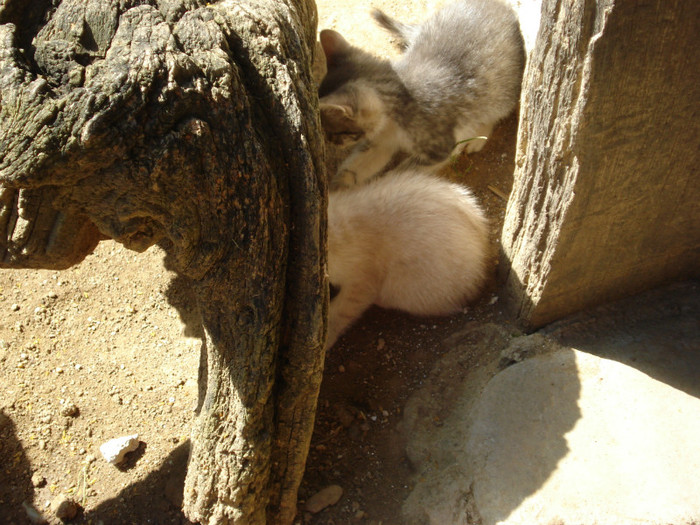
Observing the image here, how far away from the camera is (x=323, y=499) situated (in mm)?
2217

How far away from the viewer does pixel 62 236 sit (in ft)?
5.67

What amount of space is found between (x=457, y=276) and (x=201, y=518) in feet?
5.14

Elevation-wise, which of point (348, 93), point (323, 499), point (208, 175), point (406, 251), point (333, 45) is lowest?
point (323, 499)

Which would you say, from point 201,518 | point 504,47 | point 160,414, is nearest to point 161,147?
point 201,518

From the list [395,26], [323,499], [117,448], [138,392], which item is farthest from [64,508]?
[395,26]

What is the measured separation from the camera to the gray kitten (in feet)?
11.3

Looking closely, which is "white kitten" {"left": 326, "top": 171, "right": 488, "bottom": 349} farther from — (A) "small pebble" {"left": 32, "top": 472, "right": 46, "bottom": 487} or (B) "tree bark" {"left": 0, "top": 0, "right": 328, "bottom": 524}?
(A) "small pebble" {"left": 32, "top": 472, "right": 46, "bottom": 487}

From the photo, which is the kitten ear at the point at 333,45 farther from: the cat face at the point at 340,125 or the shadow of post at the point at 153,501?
the shadow of post at the point at 153,501

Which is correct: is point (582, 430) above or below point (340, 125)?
below

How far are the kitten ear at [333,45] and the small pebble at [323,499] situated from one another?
2564 millimetres

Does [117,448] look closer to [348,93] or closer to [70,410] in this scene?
[70,410]

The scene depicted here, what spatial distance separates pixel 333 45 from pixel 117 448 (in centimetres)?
265

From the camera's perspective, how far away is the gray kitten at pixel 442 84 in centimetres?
346

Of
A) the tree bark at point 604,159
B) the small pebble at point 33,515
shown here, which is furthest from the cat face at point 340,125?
the small pebble at point 33,515
